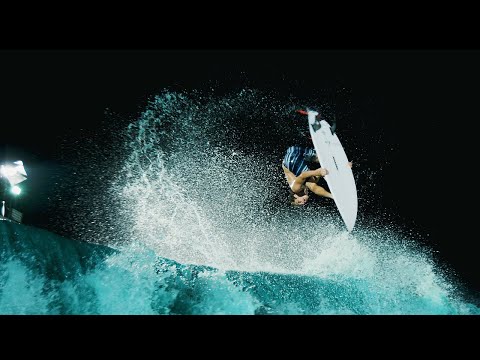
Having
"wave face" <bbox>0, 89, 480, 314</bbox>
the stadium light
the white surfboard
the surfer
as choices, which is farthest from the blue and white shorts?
the stadium light

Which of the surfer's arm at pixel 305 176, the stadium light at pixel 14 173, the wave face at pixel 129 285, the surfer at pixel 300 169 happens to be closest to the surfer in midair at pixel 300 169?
the surfer at pixel 300 169

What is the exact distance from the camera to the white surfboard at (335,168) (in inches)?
238

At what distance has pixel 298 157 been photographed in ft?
20.1

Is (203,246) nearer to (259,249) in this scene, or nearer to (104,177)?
(259,249)

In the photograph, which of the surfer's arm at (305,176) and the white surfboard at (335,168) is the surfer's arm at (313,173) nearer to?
the surfer's arm at (305,176)

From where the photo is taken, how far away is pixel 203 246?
1102cm

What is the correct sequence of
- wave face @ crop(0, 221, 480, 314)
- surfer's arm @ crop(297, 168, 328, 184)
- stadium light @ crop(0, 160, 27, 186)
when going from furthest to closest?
stadium light @ crop(0, 160, 27, 186) → wave face @ crop(0, 221, 480, 314) → surfer's arm @ crop(297, 168, 328, 184)

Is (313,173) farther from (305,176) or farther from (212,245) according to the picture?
(212,245)

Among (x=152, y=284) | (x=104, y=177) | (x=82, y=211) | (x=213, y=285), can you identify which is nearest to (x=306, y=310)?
(x=213, y=285)

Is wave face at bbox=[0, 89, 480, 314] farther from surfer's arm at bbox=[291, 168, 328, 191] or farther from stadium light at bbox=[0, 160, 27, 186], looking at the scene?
surfer's arm at bbox=[291, 168, 328, 191]

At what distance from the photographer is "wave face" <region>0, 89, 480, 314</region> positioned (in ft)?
22.9

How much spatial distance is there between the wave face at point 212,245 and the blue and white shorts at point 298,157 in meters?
3.00

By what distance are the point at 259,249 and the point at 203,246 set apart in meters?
2.95

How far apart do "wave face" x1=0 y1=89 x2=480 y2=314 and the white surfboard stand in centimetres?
242
